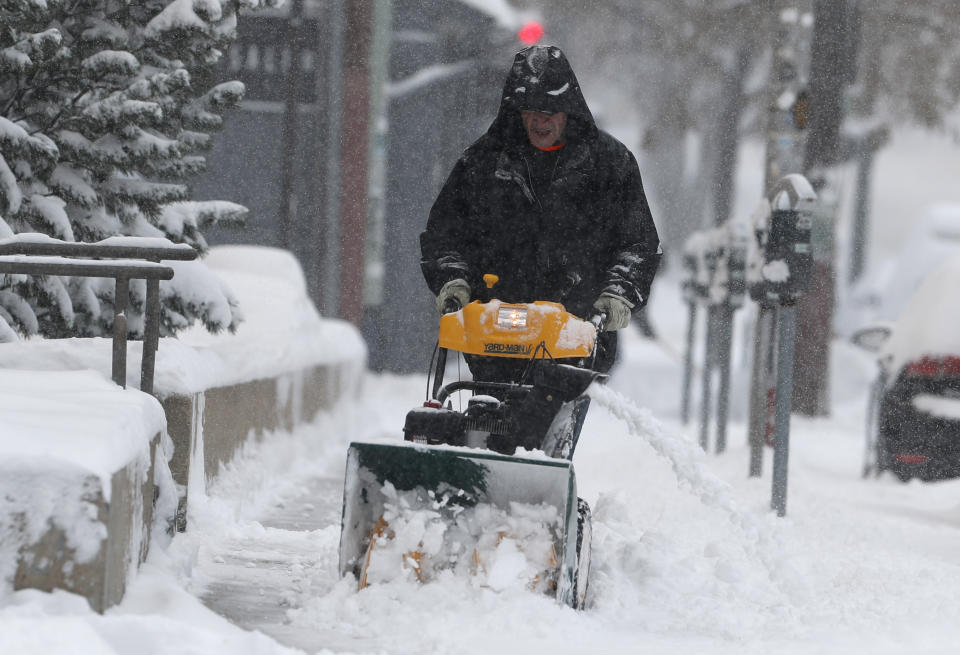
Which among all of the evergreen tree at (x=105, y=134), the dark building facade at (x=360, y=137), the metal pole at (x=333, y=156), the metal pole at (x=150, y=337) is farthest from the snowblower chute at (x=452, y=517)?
the metal pole at (x=333, y=156)

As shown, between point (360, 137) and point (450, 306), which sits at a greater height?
point (360, 137)

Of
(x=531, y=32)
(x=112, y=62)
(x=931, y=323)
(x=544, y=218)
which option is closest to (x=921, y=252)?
(x=531, y=32)

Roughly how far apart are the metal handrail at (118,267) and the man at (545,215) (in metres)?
1.05

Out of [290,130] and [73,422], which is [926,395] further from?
[290,130]

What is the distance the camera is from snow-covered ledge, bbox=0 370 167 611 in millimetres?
3928

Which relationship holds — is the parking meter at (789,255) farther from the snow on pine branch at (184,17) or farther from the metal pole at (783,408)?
the snow on pine branch at (184,17)

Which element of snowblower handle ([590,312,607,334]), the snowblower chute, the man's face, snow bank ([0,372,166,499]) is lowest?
the snowblower chute

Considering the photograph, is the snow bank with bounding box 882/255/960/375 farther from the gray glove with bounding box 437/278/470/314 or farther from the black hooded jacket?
the gray glove with bounding box 437/278/470/314

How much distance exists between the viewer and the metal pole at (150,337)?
544 cm

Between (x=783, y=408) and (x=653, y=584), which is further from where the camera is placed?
(x=783, y=408)

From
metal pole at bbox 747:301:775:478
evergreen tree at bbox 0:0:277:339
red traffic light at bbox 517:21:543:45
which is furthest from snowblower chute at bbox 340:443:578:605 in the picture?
red traffic light at bbox 517:21:543:45

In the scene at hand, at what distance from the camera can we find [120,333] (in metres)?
5.20

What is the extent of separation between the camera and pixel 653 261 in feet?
17.3

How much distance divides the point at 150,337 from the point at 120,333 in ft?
0.96
